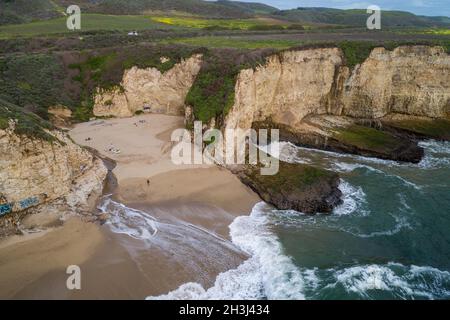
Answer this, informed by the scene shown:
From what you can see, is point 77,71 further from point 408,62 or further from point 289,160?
point 408,62

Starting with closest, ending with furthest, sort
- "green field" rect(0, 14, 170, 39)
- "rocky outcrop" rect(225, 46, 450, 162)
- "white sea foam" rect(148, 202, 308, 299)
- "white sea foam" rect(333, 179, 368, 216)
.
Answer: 1. "white sea foam" rect(148, 202, 308, 299)
2. "white sea foam" rect(333, 179, 368, 216)
3. "rocky outcrop" rect(225, 46, 450, 162)
4. "green field" rect(0, 14, 170, 39)

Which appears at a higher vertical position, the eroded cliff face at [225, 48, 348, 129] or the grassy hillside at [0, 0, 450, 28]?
the grassy hillside at [0, 0, 450, 28]

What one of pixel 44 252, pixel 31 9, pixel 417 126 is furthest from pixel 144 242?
pixel 31 9

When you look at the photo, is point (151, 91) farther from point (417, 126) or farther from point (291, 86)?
point (417, 126)

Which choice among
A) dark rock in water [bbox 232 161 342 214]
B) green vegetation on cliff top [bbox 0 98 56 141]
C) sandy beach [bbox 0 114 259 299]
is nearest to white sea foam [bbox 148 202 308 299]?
sandy beach [bbox 0 114 259 299]

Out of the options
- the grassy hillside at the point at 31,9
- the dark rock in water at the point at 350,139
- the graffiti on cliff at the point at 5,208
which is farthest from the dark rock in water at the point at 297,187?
the grassy hillside at the point at 31,9

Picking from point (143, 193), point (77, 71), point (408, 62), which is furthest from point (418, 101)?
point (77, 71)

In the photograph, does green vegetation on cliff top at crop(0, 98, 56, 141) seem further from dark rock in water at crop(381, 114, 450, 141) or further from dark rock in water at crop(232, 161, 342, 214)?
dark rock in water at crop(381, 114, 450, 141)
